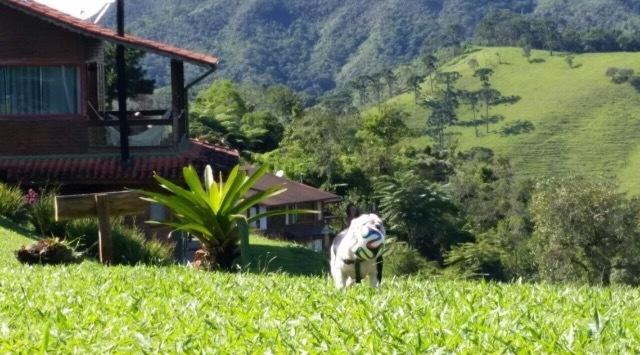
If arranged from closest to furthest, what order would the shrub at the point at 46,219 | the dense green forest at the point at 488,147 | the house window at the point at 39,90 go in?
1. the shrub at the point at 46,219
2. the house window at the point at 39,90
3. the dense green forest at the point at 488,147

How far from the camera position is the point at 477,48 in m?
169

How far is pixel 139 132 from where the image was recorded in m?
23.7

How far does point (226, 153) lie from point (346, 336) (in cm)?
2026

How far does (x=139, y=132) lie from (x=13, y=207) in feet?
16.5

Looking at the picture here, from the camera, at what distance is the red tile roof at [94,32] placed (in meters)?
22.4

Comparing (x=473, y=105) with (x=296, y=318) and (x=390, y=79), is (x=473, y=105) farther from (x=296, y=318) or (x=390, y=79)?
(x=296, y=318)

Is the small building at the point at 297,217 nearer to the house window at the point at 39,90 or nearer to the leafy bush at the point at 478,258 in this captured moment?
the leafy bush at the point at 478,258

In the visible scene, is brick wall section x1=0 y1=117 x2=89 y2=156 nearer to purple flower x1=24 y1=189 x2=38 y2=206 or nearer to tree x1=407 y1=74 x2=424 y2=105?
purple flower x1=24 y1=189 x2=38 y2=206

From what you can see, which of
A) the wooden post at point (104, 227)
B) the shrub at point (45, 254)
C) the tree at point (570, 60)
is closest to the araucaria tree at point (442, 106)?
the tree at point (570, 60)

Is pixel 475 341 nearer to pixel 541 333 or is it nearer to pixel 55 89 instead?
pixel 541 333

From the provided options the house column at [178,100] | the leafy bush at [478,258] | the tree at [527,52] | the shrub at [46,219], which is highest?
the tree at [527,52]

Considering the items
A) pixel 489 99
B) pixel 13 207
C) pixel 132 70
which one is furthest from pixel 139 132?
pixel 489 99

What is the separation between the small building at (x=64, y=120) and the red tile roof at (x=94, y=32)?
0.04m

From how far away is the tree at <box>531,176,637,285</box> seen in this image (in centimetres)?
4609
